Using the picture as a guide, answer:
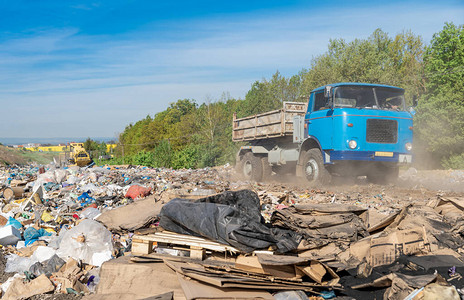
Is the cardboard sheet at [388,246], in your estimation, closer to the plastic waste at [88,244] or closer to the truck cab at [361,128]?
the plastic waste at [88,244]

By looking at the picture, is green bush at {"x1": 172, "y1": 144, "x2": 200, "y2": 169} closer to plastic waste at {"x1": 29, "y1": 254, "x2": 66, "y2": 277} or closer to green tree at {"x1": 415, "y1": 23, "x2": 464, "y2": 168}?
green tree at {"x1": 415, "y1": 23, "x2": 464, "y2": 168}

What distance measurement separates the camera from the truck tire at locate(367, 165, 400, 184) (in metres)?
9.99

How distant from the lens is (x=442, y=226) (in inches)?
208

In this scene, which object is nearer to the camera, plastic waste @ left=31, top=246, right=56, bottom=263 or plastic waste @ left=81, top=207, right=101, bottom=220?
plastic waste @ left=31, top=246, right=56, bottom=263

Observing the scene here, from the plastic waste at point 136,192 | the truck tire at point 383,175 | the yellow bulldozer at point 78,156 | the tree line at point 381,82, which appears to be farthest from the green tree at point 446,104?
the yellow bulldozer at point 78,156

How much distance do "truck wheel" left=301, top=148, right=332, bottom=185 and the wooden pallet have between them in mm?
5791

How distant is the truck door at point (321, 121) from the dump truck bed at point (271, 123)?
0.96 meters

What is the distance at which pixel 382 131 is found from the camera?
9.18 metres

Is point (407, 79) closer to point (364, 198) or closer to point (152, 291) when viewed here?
point (364, 198)

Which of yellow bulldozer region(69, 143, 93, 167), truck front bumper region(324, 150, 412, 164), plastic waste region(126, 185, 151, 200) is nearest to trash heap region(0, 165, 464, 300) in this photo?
plastic waste region(126, 185, 151, 200)

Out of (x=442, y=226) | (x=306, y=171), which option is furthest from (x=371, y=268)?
(x=306, y=171)

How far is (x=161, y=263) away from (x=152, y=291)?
17.1 inches

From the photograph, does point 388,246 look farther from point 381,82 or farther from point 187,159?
point 381,82

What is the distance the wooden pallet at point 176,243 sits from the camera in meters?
4.24
